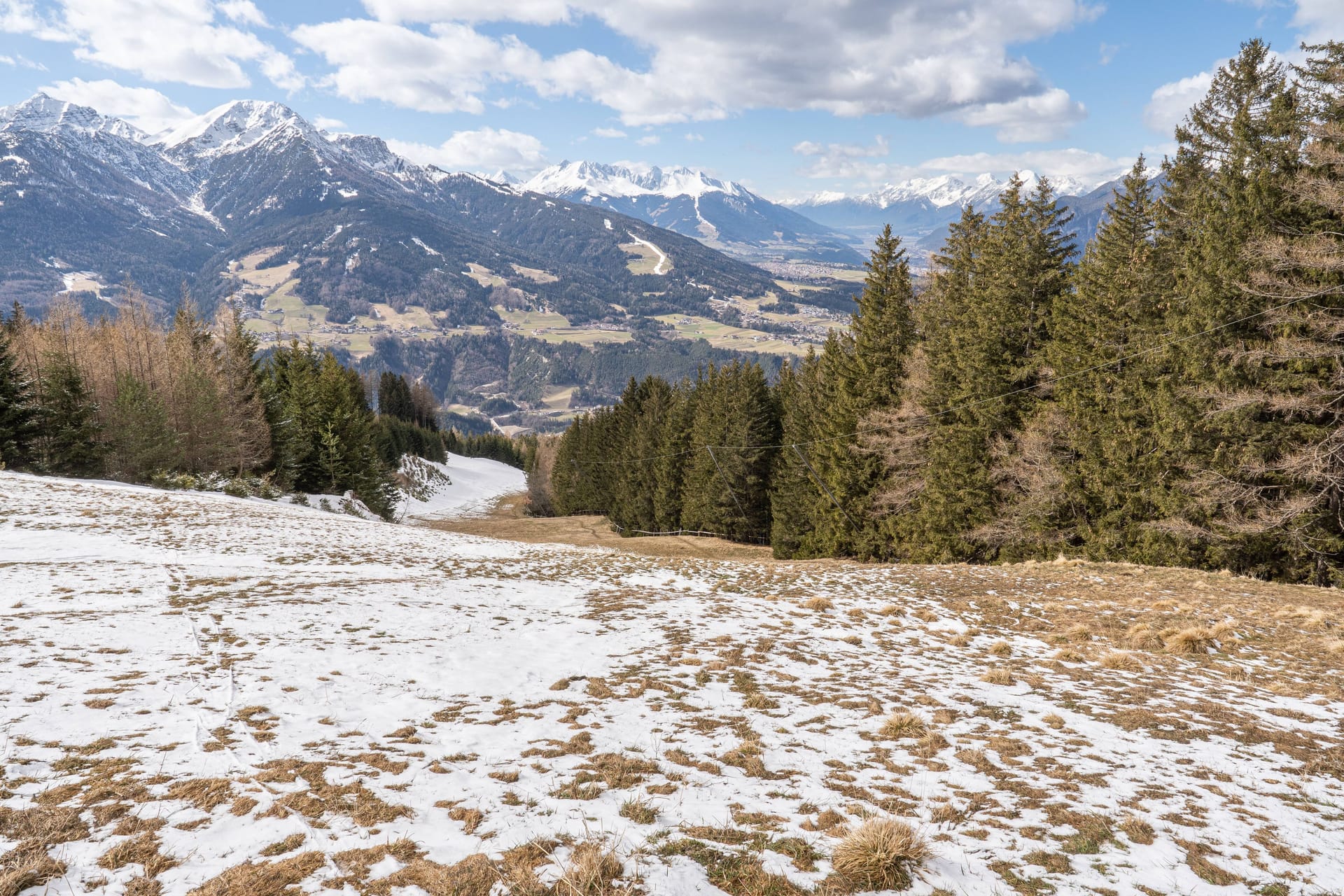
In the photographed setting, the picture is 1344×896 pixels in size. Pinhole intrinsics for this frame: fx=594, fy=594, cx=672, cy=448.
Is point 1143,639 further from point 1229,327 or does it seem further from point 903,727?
point 1229,327

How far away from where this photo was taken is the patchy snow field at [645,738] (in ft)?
15.5

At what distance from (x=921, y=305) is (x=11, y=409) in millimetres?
50060

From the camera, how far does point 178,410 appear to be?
39.6 m

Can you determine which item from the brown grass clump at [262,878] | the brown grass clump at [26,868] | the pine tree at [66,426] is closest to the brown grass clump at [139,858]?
the brown grass clump at [26,868]

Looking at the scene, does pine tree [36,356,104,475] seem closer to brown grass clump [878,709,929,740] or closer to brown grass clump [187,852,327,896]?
brown grass clump [187,852,327,896]

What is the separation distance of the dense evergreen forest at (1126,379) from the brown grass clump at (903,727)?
16.6 meters

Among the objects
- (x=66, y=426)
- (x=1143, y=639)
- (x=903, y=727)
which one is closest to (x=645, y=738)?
(x=903, y=727)

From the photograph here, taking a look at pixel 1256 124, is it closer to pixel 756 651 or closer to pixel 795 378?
pixel 756 651

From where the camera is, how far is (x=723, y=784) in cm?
627

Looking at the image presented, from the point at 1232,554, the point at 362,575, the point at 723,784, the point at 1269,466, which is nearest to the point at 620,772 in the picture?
the point at 723,784

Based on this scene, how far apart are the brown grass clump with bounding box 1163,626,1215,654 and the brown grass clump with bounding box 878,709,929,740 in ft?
23.9

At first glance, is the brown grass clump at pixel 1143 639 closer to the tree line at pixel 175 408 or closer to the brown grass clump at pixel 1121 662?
the brown grass clump at pixel 1121 662

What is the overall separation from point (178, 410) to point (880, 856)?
162 feet

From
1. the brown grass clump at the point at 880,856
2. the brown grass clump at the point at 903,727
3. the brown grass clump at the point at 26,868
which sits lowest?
the brown grass clump at the point at 903,727
